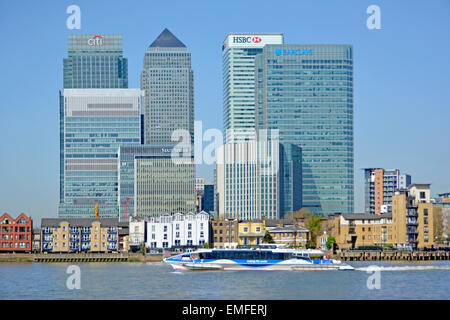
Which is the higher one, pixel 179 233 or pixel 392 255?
pixel 179 233

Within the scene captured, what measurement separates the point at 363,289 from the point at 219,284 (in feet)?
54.5

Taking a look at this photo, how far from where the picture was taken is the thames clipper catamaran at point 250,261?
119 meters

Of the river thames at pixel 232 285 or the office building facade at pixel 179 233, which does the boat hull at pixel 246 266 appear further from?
Answer: the office building facade at pixel 179 233

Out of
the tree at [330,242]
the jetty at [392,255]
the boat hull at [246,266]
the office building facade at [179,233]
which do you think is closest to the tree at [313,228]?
the tree at [330,242]

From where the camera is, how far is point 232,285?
90.5 m

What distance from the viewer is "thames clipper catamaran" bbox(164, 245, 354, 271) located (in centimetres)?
11931

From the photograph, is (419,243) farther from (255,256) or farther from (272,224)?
(255,256)

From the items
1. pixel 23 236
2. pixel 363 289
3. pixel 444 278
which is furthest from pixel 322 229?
pixel 363 289

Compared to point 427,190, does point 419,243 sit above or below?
below

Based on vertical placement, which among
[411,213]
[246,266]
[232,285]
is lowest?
[246,266]

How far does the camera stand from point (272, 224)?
194m

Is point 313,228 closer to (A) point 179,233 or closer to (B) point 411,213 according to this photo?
(B) point 411,213

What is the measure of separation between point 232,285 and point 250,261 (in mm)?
29287

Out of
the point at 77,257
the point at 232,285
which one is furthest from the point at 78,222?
the point at 232,285
